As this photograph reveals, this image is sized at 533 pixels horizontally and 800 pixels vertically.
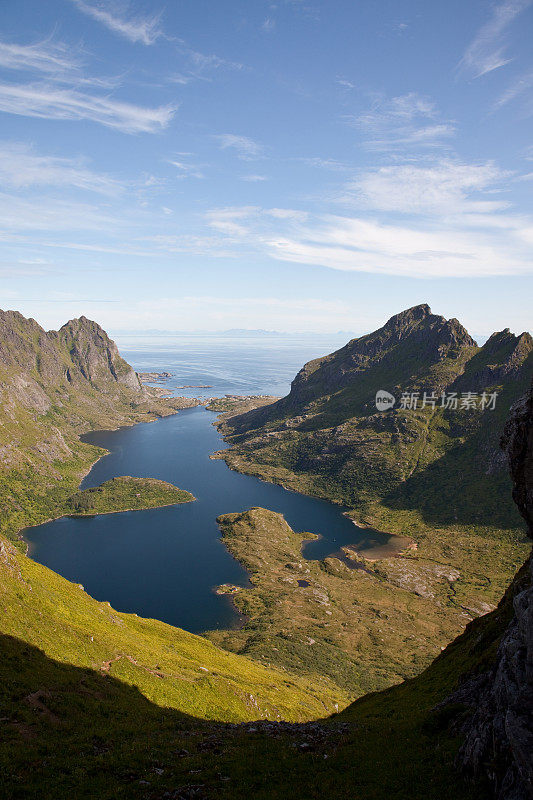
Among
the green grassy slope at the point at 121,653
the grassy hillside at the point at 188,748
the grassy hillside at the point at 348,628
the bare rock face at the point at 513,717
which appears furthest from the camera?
the grassy hillside at the point at 348,628

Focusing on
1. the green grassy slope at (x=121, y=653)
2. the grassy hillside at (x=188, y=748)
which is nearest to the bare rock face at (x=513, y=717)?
the grassy hillside at (x=188, y=748)

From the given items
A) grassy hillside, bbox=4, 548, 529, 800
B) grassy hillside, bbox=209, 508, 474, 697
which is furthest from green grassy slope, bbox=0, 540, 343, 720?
A: grassy hillside, bbox=209, 508, 474, 697

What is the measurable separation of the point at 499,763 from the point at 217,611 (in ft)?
551

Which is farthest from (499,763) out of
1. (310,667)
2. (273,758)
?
(310,667)

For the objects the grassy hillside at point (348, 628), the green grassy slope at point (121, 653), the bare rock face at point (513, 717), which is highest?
the bare rock face at point (513, 717)

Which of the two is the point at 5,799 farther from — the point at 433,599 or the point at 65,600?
the point at 433,599

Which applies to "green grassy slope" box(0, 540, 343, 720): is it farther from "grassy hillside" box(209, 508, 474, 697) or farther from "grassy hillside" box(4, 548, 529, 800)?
"grassy hillside" box(209, 508, 474, 697)

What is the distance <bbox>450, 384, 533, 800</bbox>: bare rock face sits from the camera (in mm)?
22578

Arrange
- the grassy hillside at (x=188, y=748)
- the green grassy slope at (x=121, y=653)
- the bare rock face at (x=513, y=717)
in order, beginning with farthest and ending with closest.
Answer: the green grassy slope at (x=121, y=653), the grassy hillside at (x=188, y=748), the bare rock face at (x=513, y=717)

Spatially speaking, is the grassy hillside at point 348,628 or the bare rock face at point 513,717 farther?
the grassy hillside at point 348,628

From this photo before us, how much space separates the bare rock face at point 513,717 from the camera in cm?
2258

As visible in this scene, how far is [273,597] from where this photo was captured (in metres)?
182

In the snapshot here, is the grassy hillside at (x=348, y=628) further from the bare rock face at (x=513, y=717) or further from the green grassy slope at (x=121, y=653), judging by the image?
the bare rock face at (x=513, y=717)

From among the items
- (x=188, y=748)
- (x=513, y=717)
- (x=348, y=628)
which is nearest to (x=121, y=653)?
(x=188, y=748)
